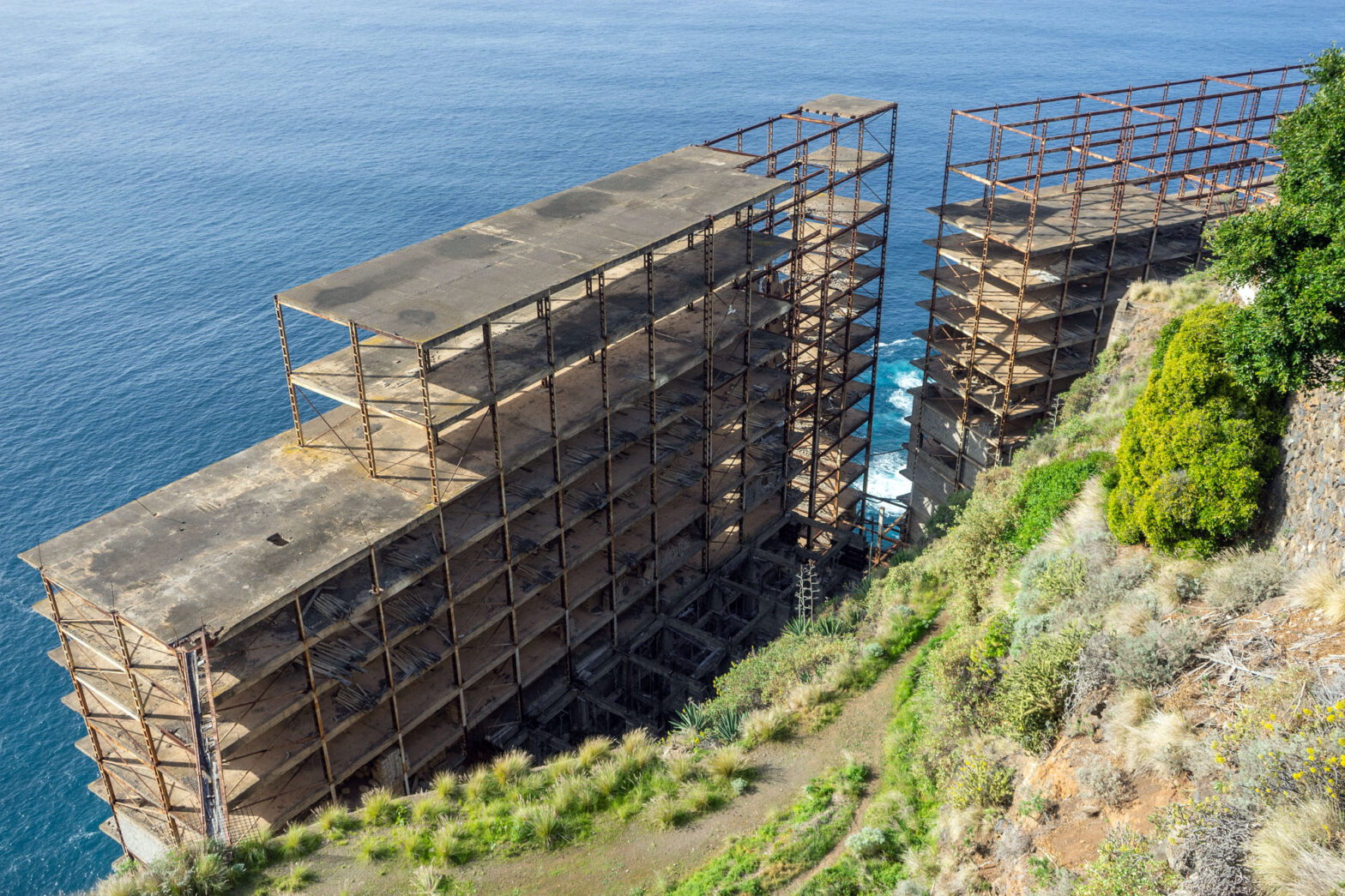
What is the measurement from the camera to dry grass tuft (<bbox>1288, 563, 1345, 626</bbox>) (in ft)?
64.2

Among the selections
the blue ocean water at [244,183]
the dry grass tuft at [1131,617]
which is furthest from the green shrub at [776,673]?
the blue ocean water at [244,183]

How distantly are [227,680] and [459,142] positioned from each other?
121 metres

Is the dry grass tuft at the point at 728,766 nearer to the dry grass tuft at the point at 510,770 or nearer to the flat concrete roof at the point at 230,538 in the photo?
the dry grass tuft at the point at 510,770

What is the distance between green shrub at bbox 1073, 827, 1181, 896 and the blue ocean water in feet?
160

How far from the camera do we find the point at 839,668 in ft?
103

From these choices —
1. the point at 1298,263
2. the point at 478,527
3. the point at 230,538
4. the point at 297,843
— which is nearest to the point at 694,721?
the point at 478,527

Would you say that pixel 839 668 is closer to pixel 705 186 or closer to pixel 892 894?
pixel 892 894

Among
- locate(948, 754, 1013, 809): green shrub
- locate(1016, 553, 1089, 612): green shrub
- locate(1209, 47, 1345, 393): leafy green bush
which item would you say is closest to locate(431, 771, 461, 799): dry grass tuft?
locate(948, 754, 1013, 809): green shrub

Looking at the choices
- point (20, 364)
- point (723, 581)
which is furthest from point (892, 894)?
point (20, 364)

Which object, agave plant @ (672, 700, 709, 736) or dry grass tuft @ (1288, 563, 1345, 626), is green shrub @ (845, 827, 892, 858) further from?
dry grass tuft @ (1288, 563, 1345, 626)

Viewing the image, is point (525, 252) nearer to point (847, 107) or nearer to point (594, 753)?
point (594, 753)

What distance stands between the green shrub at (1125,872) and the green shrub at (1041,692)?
420 cm

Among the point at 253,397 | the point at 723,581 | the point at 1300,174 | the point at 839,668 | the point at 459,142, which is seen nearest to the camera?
the point at 1300,174

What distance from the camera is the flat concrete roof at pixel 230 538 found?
31328 millimetres
